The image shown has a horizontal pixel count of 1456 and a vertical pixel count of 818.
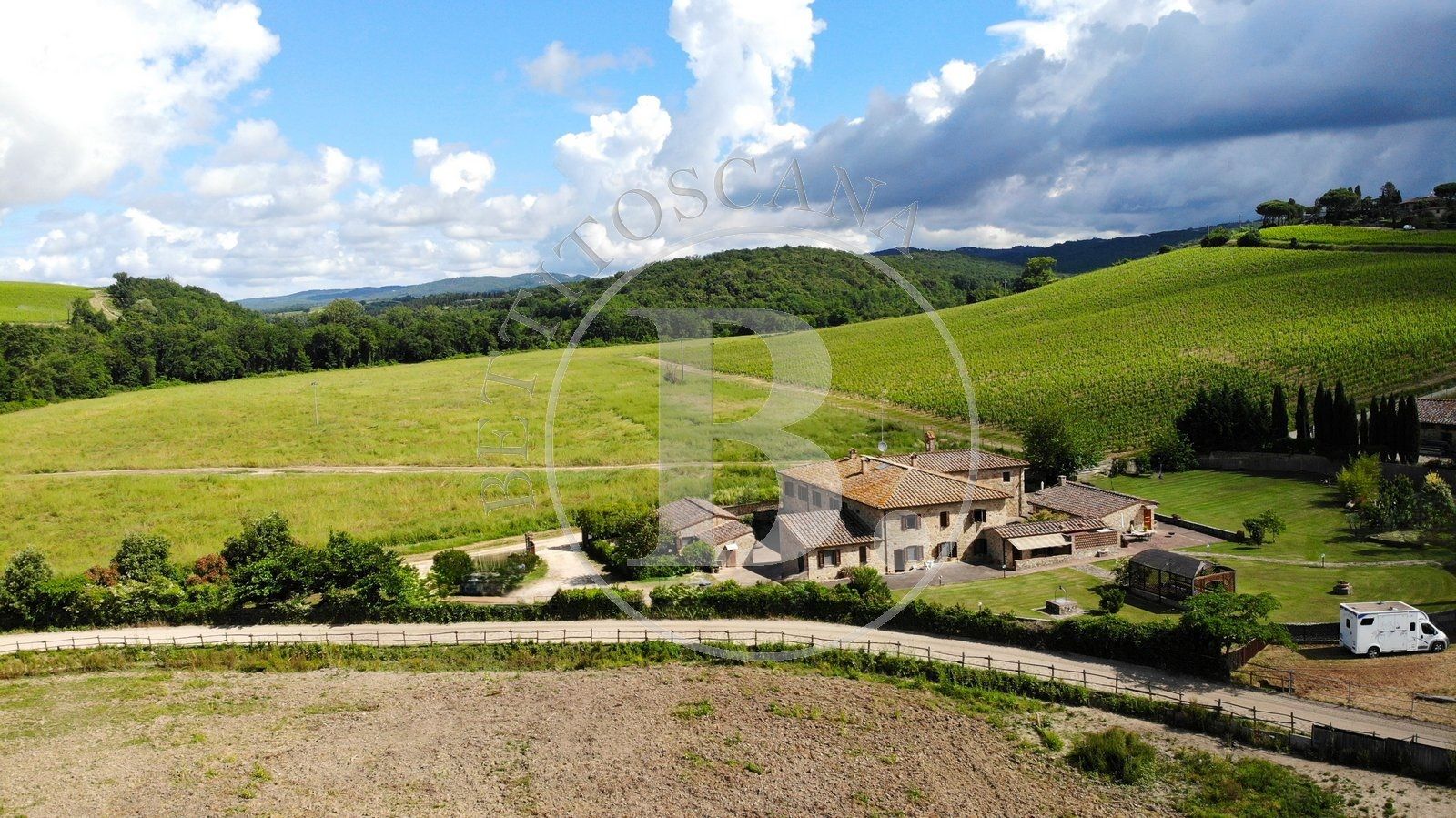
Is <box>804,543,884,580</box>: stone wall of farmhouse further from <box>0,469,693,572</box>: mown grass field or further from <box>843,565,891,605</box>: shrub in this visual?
<box>0,469,693,572</box>: mown grass field

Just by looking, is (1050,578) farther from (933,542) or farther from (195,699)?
(195,699)

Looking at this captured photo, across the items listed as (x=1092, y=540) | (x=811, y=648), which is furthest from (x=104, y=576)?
(x=1092, y=540)

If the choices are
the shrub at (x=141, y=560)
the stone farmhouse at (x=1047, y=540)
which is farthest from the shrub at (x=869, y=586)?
the shrub at (x=141, y=560)

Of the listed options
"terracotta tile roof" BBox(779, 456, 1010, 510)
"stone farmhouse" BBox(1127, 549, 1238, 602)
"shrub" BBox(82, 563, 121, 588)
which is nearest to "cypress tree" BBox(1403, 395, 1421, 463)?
"stone farmhouse" BBox(1127, 549, 1238, 602)

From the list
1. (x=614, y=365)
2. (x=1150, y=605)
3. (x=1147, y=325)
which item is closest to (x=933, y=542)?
(x=1150, y=605)

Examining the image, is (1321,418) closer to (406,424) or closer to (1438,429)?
(1438,429)

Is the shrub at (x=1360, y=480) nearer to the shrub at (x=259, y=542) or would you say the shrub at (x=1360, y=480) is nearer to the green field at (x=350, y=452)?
the green field at (x=350, y=452)

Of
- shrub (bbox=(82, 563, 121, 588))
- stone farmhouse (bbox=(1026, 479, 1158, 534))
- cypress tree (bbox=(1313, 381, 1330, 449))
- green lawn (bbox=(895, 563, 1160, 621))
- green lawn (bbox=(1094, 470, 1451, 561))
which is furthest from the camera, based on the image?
cypress tree (bbox=(1313, 381, 1330, 449))
